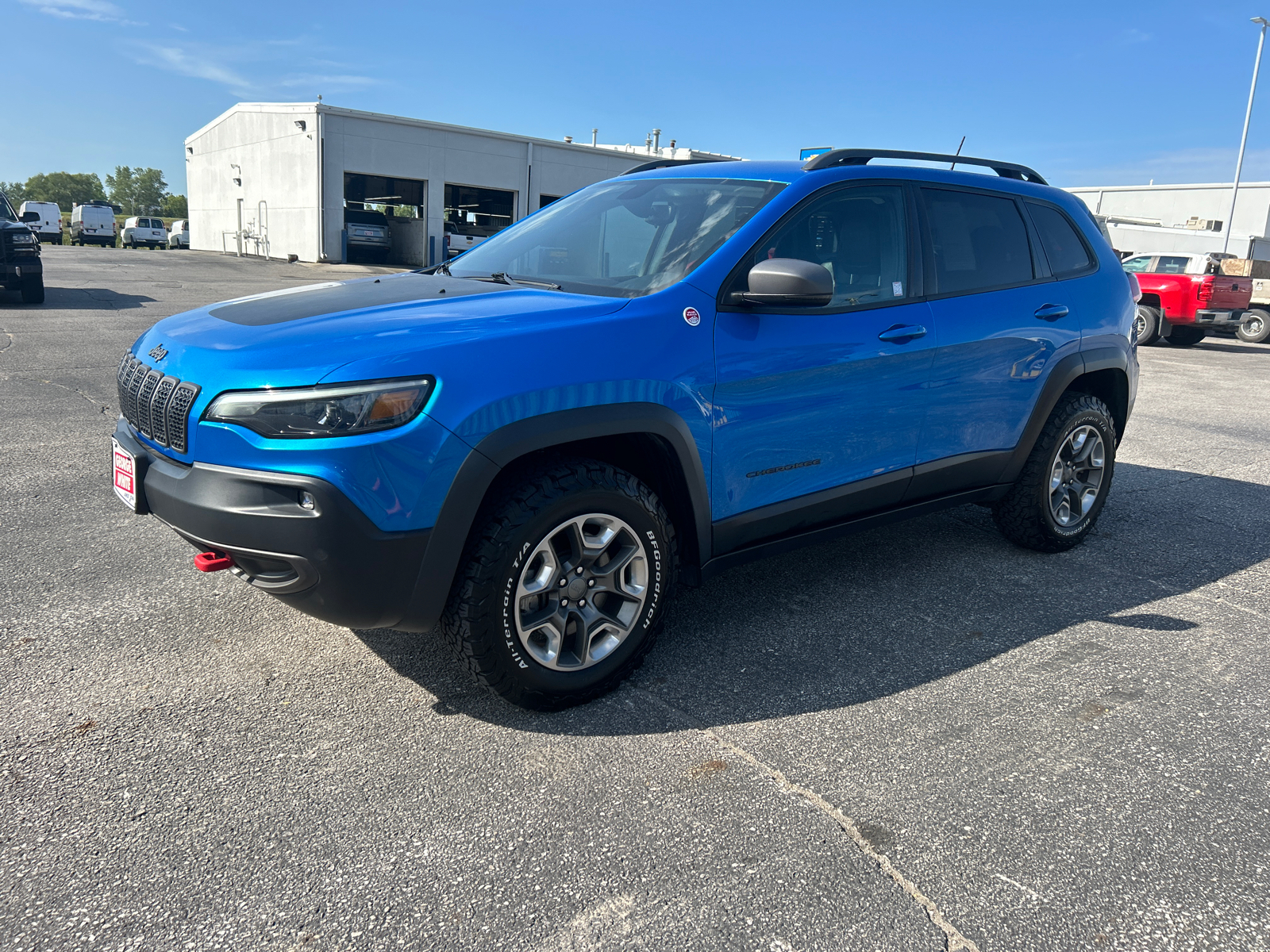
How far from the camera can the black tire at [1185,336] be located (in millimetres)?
17953

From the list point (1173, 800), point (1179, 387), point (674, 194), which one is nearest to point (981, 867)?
point (1173, 800)

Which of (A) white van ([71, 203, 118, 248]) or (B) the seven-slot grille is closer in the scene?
(B) the seven-slot grille

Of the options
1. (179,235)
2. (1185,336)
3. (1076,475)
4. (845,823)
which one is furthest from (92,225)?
(845,823)

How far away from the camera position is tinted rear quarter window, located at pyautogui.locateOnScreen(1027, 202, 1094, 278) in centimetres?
448

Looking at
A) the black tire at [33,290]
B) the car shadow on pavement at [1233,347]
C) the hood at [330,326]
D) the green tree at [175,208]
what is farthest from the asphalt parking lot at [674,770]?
the green tree at [175,208]

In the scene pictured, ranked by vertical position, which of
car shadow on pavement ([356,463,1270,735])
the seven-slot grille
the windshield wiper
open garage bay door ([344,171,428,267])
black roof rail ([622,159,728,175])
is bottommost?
car shadow on pavement ([356,463,1270,735])

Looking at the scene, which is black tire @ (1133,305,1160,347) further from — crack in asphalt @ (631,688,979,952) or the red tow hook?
the red tow hook

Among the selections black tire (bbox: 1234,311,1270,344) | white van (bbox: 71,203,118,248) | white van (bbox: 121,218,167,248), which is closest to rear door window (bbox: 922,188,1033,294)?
black tire (bbox: 1234,311,1270,344)

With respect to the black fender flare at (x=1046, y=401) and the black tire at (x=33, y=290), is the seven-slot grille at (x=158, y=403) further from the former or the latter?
the black tire at (x=33, y=290)

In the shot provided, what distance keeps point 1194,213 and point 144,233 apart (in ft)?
176

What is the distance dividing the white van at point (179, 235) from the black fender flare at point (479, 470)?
56809 millimetres

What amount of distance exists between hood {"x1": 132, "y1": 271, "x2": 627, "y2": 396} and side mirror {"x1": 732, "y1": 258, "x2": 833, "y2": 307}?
0.46 metres

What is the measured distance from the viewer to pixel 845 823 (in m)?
2.46

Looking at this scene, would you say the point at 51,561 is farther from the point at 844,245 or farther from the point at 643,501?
the point at 844,245
